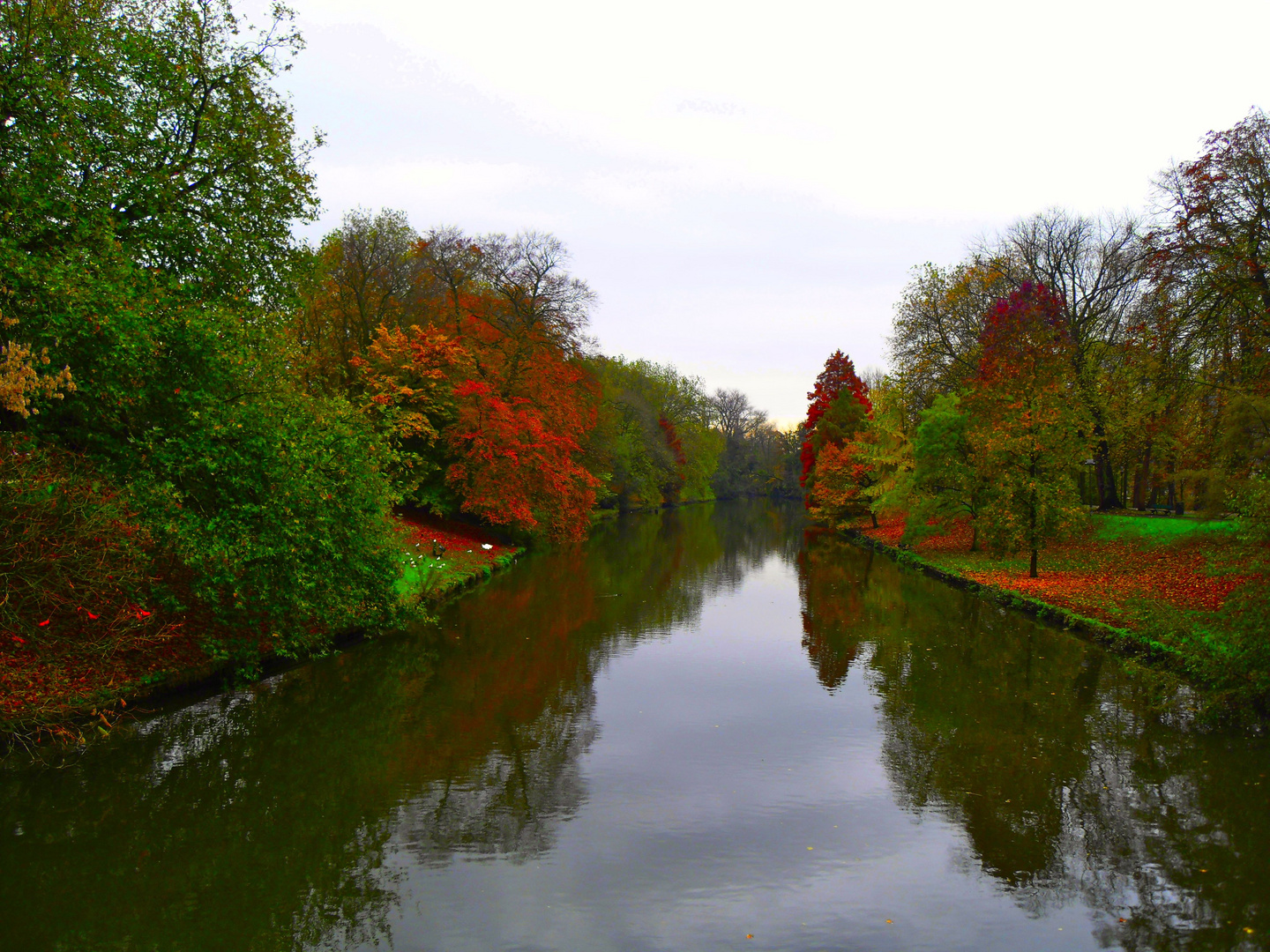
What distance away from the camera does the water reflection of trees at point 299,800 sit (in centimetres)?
598

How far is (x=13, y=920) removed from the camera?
578 centimetres

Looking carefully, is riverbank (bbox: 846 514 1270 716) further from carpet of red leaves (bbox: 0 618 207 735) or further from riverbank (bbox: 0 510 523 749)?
carpet of red leaves (bbox: 0 618 207 735)

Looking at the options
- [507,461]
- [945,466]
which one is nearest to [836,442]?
[945,466]

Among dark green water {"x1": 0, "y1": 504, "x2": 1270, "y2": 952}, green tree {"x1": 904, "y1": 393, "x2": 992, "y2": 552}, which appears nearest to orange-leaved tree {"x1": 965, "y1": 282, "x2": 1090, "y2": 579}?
green tree {"x1": 904, "y1": 393, "x2": 992, "y2": 552}

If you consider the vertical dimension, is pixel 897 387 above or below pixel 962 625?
above

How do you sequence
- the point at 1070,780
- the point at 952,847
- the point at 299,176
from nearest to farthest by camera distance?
1. the point at 952,847
2. the point at 1070,780
3. the point at 299,176

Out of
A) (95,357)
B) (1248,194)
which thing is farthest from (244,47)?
(1248,194)

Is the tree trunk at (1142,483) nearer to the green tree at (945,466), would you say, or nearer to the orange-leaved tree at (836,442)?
the orange-leaved tree at (836,442)

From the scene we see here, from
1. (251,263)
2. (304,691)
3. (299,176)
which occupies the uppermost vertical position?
(299,176)

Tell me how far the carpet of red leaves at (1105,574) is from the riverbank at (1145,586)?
3 cm

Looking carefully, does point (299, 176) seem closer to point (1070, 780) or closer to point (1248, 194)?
point (1070, 780)

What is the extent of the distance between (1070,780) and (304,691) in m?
10.4

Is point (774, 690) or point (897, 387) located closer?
point (774, 690)

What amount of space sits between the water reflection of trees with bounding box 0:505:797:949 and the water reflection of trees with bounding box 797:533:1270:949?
4.08 metres
